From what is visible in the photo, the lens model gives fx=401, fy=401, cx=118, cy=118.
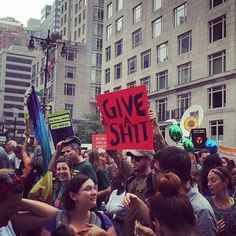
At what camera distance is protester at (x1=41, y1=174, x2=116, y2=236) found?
11.6 feet

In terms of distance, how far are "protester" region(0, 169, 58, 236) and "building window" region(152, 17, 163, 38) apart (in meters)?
35.5

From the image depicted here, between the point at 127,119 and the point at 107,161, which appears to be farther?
the point at 107,161

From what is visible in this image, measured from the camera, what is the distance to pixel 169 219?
246 centimetres

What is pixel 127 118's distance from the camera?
536 cm

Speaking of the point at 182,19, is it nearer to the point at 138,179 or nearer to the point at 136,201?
the point at 138,179

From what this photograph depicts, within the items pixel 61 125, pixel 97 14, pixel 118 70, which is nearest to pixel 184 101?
pixel 118 70

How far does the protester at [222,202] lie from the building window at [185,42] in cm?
3000

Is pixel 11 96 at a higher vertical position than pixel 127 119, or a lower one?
higher

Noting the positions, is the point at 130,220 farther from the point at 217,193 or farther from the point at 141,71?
the point at 141,71

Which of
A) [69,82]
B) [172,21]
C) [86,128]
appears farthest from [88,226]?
[69,82]

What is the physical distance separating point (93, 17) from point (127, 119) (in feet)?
202

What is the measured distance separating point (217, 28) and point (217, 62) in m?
2.68

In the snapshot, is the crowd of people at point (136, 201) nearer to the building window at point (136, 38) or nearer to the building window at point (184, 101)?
the building window at point (184, 101)

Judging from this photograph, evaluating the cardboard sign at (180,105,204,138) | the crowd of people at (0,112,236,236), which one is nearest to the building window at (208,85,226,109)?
the cardboard sign at (180,105,204,138)
